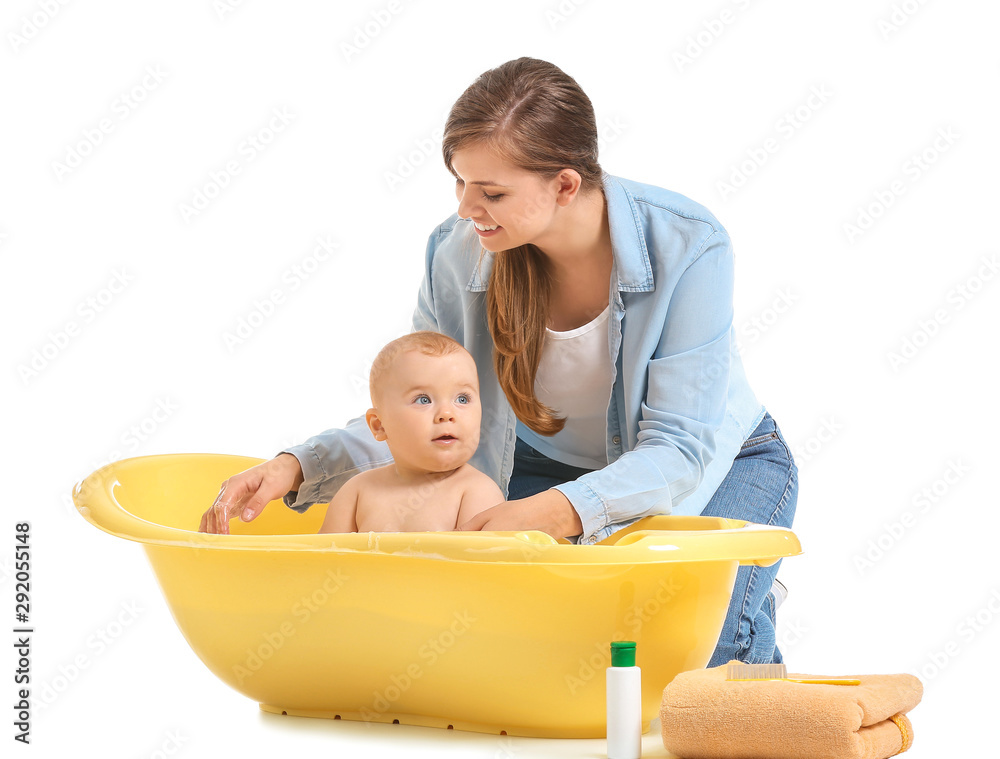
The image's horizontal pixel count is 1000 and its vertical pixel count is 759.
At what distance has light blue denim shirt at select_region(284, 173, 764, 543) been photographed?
175cm

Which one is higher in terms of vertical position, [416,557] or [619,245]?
[619,245]

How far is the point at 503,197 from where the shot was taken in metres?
1.83

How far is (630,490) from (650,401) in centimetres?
24

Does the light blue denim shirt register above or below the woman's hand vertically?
above

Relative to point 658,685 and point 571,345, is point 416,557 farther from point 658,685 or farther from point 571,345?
→ point 571,345

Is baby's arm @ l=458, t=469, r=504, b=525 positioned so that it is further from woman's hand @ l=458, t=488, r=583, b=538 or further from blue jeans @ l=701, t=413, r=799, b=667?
blue jeans @ l=701, t=413, r=799, b=667

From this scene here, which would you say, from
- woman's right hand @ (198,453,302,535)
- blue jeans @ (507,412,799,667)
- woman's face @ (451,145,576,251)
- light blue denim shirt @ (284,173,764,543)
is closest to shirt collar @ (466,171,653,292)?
light blue denim shirt @ (284,173,764,543)

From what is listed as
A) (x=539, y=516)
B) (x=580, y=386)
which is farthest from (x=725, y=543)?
(x=580, y=386)

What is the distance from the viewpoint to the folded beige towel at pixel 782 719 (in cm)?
130

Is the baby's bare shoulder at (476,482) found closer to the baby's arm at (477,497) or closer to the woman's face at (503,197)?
the baby's arm at (477,497)

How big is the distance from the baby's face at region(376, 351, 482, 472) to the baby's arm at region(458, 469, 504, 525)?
5cm

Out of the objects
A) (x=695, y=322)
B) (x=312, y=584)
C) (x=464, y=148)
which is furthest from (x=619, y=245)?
(x=312, y=584)

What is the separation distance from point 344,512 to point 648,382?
0.58 meters

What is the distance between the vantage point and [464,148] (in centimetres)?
183
